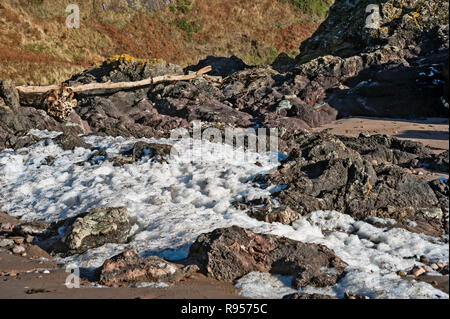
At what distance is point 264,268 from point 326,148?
13.7 ft

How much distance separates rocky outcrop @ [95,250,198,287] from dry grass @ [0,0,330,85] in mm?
23482

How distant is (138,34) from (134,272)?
1463 inches

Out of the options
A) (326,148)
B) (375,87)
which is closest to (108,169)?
(326,148)

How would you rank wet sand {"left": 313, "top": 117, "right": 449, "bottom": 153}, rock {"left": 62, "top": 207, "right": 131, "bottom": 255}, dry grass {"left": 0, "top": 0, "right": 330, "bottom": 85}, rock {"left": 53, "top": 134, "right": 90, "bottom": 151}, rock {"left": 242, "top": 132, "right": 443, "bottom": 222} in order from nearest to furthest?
rock {"left": 62, "top": 207, "right": 131, "bottom": 255}
rock {"left": 242, "top": 132, "right": 443, "bottom": 222}
rock {"left": 53, "top": 134, "right": 90, "bottom": 151}
wet sand {"left": 313, "top": 117, "right": 449, "bottom": 153}
dry grass {"left": 0, "top": 0, "right": 330, "bottom": 85}

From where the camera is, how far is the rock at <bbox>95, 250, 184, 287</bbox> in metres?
5.02

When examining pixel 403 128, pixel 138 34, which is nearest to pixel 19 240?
pixel 403 128

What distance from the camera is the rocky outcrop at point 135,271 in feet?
16.5

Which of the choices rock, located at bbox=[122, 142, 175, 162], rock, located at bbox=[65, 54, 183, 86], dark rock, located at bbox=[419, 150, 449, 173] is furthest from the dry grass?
dark rock, located at bbox=[419, 150, 449, 173]

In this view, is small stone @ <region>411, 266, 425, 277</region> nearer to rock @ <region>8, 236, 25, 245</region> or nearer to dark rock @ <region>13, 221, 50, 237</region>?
dark rock @ <region>13, 221, 50, 237</region>

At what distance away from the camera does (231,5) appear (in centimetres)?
4491

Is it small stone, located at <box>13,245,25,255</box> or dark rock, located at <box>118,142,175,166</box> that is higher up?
dark rock, located at <box>118,142,175,166</box>

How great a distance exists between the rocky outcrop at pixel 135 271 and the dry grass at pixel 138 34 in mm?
23482

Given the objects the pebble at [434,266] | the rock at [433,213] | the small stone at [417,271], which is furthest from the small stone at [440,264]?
the rock at [433,213]
